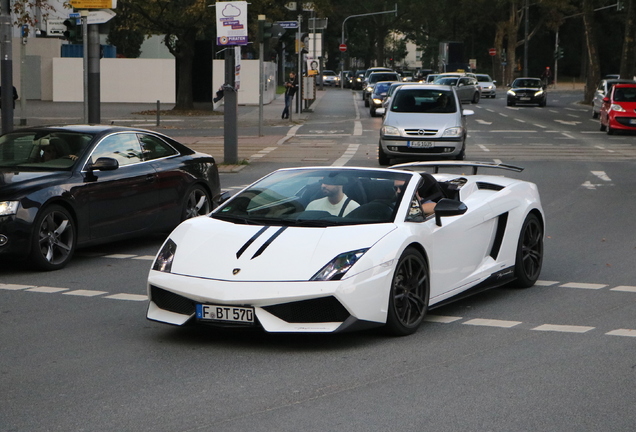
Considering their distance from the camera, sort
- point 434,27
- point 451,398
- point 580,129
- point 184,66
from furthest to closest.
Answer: point 434,27
point 184,66
point 580,129
point 451,398

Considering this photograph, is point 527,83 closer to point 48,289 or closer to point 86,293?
point 48,289

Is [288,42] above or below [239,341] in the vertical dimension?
above

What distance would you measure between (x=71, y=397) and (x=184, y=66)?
3976cm

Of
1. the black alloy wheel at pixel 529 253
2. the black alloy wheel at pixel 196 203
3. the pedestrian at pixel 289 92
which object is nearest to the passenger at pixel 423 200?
the black alloy wheel at pixel 529 253

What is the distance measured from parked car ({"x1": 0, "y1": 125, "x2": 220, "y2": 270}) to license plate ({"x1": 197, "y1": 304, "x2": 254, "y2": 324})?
12.1ft

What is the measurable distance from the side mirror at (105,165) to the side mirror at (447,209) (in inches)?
163

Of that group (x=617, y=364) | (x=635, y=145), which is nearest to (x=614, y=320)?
(x=617, y=364)

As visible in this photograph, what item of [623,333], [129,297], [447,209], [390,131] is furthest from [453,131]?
[623,333]

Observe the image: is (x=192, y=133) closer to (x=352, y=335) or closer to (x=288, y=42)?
(x=352, y=335)

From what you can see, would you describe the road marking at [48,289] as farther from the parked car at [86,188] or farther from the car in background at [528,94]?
the car in background at [528,94]

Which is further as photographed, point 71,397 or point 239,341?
point 239,341

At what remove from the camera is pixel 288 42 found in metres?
101

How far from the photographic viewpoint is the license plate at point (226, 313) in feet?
21.7

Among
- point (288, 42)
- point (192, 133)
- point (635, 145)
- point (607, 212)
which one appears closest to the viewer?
point (607, 212)
